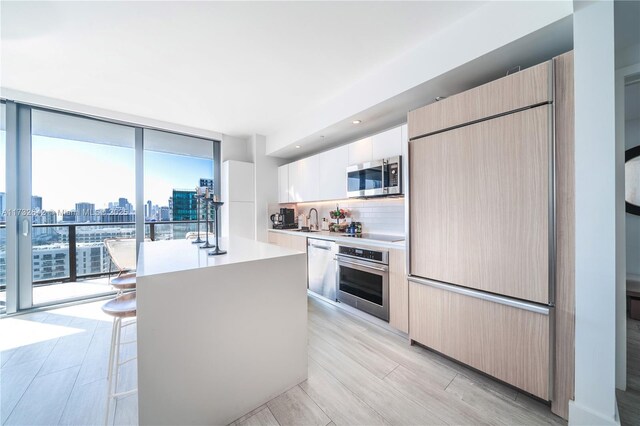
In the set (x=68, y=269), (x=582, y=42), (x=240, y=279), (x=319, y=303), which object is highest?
(x=582, y=42)

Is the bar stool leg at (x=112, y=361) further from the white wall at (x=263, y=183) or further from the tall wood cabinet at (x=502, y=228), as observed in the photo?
the white wall at (x=263, y=183)

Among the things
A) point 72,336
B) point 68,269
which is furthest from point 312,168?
point 68,269

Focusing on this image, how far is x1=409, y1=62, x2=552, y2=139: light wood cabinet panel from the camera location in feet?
4.66

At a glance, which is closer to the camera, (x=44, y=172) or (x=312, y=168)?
(x=44, y=172)

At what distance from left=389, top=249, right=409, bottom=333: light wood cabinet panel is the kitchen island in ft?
3.44

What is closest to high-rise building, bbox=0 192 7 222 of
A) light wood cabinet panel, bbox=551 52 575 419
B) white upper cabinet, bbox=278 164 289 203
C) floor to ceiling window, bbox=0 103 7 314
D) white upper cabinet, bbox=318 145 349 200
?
floor to ceiling window, bbox=0 103 7 314

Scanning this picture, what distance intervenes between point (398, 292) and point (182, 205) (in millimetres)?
3899

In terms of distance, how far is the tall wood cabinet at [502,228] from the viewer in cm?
137

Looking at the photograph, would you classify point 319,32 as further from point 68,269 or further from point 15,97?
point 68,269

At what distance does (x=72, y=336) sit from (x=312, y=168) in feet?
11.5

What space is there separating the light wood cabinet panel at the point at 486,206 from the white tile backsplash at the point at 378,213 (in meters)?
0.90

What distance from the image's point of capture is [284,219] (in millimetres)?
4402

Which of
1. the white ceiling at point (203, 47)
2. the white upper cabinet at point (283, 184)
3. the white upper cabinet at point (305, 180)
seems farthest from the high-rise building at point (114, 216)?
the white upper cabinet at point (305, 180)

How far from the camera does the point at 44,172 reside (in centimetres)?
315
